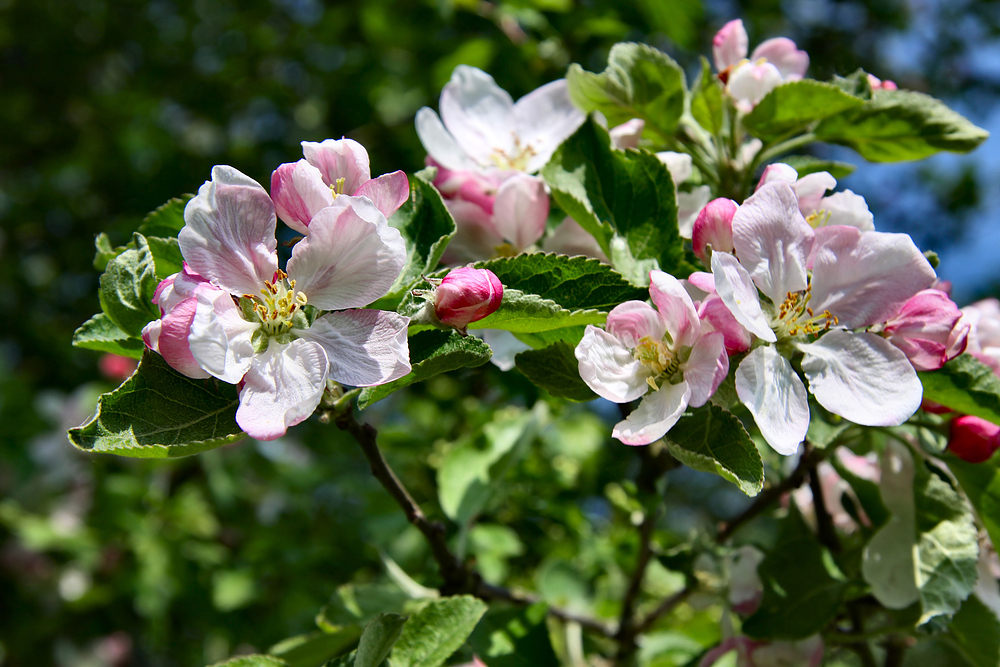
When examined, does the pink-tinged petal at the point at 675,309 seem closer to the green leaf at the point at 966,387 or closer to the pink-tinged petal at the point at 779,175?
the pink-tinged petal at the point at 779,175

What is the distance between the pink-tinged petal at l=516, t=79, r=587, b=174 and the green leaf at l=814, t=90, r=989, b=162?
397 millimetres

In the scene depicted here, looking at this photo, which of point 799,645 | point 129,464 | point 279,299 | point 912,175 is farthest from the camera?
point 912,175

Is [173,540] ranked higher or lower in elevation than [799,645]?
lower

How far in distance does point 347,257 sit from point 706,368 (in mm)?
392

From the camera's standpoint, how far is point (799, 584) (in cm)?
114

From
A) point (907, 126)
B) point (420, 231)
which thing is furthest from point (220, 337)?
point (907, 126)

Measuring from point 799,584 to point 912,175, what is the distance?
13.6ft

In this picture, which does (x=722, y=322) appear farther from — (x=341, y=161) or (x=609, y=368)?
(x=341, y=161)

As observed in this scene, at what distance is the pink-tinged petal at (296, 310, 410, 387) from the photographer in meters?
0.76

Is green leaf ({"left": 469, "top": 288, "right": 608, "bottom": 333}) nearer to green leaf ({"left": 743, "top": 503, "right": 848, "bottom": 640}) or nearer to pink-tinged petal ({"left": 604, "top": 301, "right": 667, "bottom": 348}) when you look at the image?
pink-tinged petal ({"left": 604, "top": 301, "right": 667, "bottom": 348})

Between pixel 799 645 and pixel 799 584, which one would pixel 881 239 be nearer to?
pixel 799 584

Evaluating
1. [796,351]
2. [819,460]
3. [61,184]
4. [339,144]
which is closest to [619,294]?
[796,351]

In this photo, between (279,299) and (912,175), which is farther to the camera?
(912,175)

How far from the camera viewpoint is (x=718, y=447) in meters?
0.81
